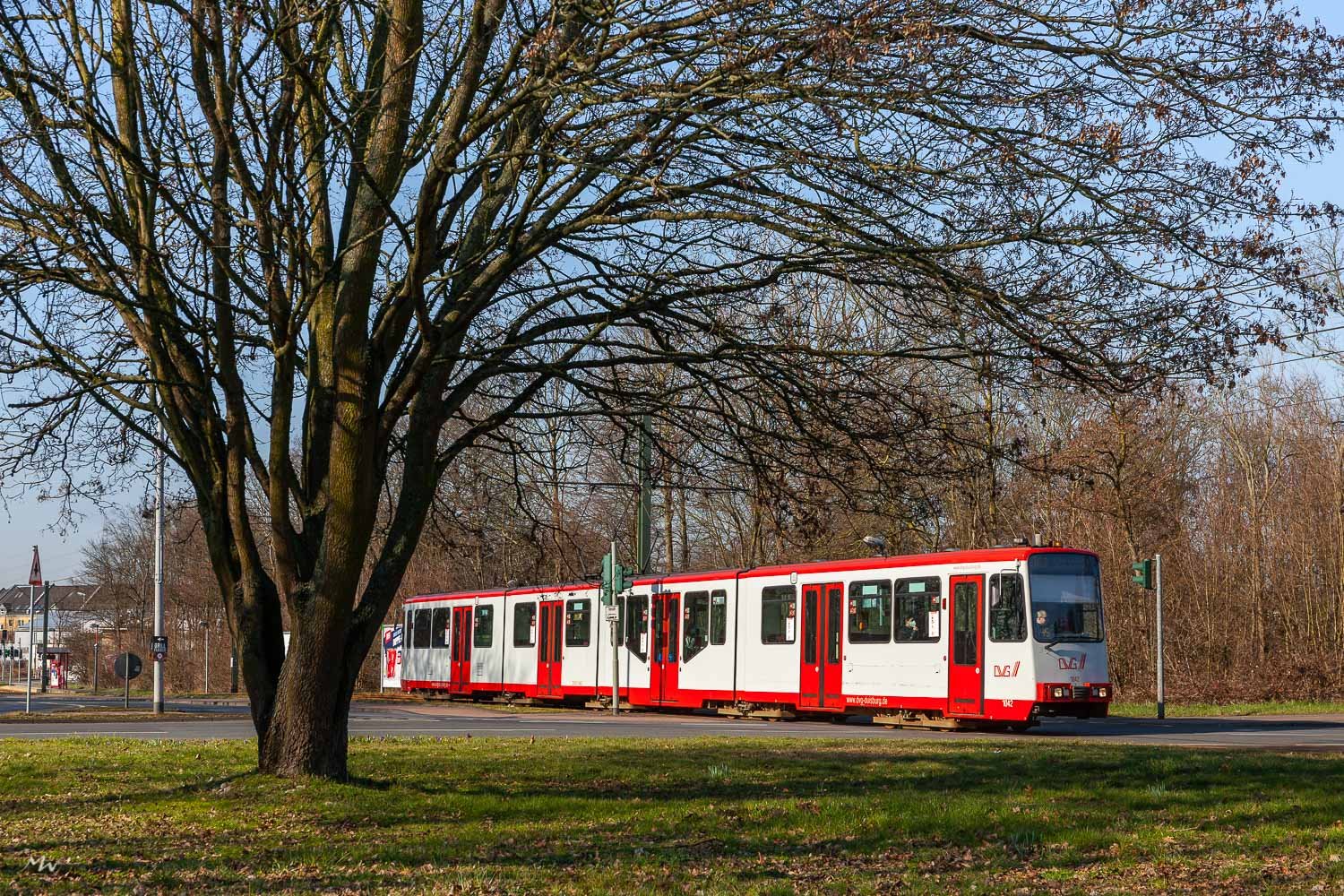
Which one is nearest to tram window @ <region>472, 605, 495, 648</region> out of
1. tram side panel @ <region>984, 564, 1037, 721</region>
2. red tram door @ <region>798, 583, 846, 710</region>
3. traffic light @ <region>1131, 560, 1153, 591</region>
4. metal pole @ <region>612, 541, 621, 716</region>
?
metal pole @ <region>612, 541, 621, 716</region>

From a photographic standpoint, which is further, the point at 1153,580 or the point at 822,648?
the point at 1153,580

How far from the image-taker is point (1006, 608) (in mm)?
23844

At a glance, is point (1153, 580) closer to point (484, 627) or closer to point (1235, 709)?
point (1235, 709)

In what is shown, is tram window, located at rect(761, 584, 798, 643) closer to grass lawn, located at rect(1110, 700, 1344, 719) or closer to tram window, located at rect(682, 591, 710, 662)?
tram window, located at rect(682, 591, 710, 662)

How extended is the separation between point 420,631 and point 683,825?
1275 inches

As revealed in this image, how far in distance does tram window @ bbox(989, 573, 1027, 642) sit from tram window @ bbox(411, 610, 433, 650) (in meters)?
21.2

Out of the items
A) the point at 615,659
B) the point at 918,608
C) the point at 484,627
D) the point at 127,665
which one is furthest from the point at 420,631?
the point at 918,608

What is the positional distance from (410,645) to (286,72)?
3294 cm

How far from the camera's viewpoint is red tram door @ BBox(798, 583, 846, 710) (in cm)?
2678

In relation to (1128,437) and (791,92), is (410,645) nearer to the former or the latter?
(1128,437)

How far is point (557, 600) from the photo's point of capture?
34.9 m

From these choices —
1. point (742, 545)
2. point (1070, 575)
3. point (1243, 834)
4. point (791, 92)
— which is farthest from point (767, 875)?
point (742, 545)

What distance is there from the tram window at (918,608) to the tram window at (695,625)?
5.74 m

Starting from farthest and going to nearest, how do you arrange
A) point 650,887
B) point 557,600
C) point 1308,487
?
1. point 1308,487
2. point 557,600
3. point 650,887
